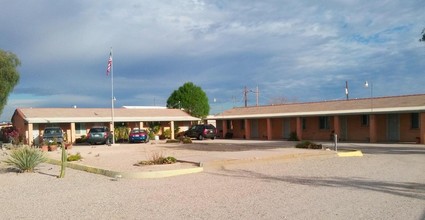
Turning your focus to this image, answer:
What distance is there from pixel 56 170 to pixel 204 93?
5709cm

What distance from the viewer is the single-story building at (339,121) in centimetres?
3014

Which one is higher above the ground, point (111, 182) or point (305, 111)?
point (305, 111)

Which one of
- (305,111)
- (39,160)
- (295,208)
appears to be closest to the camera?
(295,208)

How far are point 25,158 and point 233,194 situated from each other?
9.46 meters

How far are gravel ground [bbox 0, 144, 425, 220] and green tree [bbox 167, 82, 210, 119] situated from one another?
183ft

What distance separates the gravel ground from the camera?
8.14 metres

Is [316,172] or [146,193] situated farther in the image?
[316,172]

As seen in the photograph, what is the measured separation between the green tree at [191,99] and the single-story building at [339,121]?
24.4 metres

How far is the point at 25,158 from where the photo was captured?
52.3 feet

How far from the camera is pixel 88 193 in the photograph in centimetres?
1087

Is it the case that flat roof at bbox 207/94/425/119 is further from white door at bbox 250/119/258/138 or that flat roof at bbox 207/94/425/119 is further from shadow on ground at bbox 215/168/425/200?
shadow on ground at bbox 215/168/425/200

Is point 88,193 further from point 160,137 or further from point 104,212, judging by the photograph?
point 160,137

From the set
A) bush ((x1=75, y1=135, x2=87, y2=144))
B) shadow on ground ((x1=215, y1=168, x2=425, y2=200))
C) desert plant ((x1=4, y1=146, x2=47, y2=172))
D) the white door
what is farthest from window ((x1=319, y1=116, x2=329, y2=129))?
desert plant ((x1=4, y1=146, x2=47, y2=172))

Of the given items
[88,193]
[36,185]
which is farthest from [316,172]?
[36,185]
